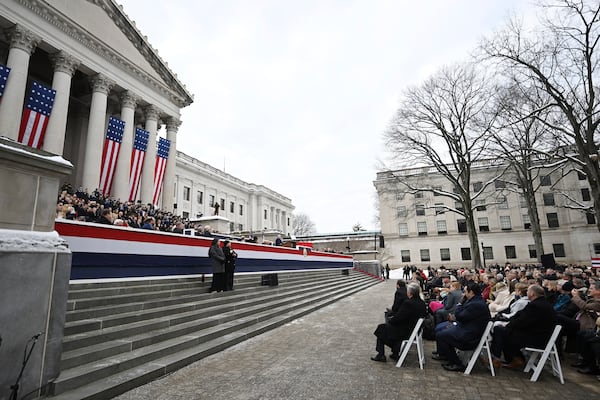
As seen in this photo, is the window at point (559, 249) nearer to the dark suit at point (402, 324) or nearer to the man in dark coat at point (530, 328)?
the man in dark coat at point (530, 328)

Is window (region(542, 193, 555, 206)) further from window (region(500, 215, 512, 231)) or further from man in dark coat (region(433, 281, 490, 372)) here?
man in dark coat (region(433, 281, 490, 372))

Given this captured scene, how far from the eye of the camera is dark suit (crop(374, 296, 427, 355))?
5102 millimetres

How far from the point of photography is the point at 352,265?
1221 inches

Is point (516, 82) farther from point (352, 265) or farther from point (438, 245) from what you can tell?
point (438, 245)

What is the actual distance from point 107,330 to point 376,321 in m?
6.69

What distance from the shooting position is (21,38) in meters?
15.8

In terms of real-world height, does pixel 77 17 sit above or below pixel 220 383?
above

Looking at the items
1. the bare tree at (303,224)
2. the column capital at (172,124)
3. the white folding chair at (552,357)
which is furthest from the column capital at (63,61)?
the bare tree at (303,224)

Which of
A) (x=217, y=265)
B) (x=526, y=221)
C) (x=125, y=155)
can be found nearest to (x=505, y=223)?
(x=526, y=221)

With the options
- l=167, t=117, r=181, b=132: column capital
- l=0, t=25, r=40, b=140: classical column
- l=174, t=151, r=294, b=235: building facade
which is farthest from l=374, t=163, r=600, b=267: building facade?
l=0, t=25, r=40, b=140: classical column

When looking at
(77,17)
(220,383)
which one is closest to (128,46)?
(77,17)

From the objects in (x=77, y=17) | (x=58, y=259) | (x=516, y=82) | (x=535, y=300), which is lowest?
(x=535, y=300)

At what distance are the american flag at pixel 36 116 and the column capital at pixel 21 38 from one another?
2980 millimetres

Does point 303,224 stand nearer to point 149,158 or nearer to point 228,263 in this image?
point 149,158
